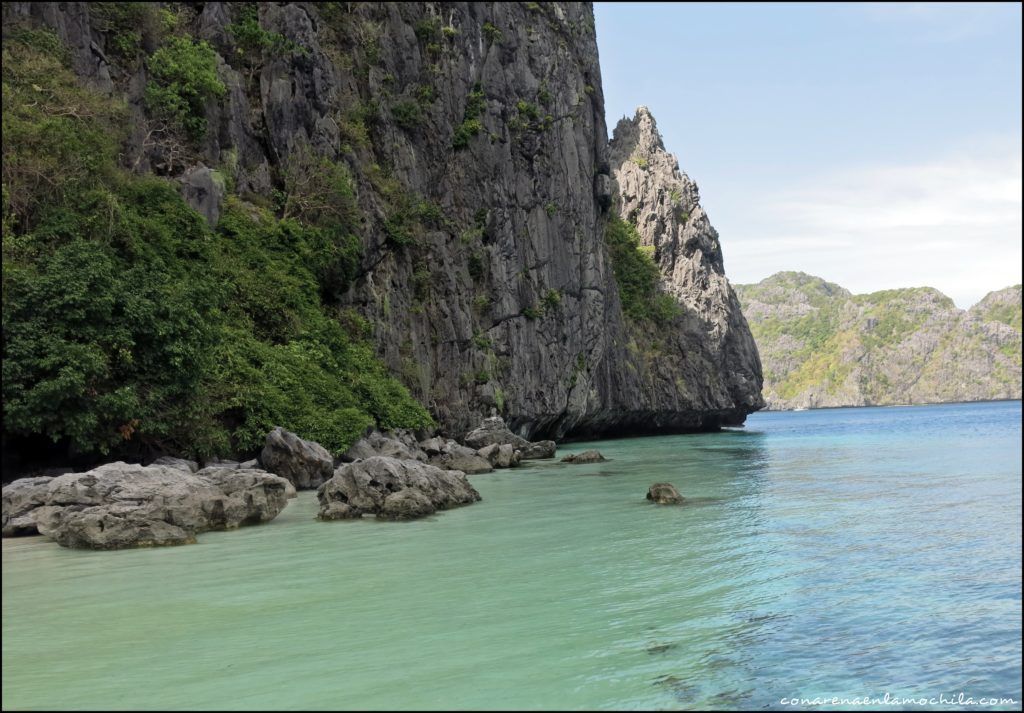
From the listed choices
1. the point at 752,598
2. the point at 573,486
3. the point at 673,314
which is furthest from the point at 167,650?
the point at 673,314

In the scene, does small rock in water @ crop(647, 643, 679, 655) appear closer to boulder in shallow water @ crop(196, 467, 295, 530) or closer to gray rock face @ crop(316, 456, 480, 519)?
gray rock face @ crop(316, 456, 480, 519)

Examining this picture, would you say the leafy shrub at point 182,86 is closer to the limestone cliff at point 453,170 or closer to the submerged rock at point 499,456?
the limestone cliff at point 453,170

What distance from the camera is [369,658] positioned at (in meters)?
6.72

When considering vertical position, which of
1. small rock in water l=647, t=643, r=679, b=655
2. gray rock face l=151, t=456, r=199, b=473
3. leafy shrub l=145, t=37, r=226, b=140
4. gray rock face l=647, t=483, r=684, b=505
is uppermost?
leafy shrub l=145, t=37, r=226, b=140

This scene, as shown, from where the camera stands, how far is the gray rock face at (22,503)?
13195 mm

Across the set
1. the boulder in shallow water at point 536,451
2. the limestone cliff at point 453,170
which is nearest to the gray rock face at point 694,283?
the limestone cliff at point 453,170

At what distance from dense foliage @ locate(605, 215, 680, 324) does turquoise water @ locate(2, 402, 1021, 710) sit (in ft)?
147

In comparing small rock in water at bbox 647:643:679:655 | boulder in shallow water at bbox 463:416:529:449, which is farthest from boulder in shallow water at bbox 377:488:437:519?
boulder in shallow water at bbox 463:416:529:449

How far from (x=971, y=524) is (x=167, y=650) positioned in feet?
40.8

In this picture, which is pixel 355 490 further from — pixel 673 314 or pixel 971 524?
pixel 673 314

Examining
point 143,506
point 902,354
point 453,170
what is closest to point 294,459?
point 143,506

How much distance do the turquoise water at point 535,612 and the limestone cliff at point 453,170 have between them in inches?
724

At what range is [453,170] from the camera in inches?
1588

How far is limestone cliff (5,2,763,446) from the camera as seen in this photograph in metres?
29.3
